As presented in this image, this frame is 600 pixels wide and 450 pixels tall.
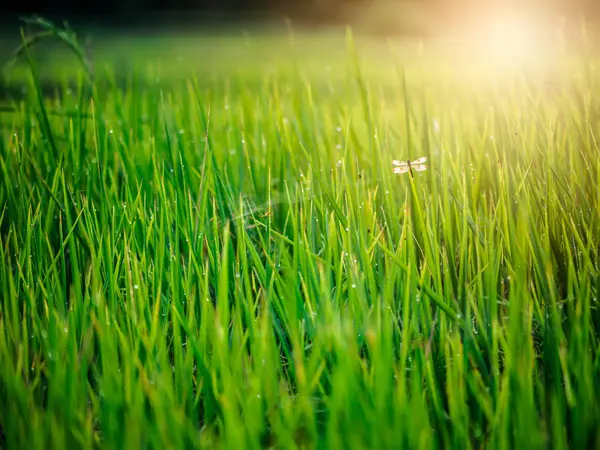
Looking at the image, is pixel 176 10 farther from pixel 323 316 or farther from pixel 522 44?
pixel 323 316

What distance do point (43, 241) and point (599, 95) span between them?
126cm

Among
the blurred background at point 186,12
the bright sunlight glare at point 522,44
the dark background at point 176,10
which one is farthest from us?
the dark background at point 176,10

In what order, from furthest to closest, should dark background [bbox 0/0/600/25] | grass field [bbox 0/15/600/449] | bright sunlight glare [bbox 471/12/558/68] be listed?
1. dark background [bbox 0/0/600/25]
2. bright sunlight glare [bbox 471/12/558/68]
3. grass field [bbox 0/15/600/449]

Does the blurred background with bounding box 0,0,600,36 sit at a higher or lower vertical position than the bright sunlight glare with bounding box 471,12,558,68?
higher

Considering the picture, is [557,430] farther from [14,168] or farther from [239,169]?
[14,168]

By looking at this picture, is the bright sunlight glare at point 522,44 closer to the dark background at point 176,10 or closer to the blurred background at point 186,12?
the blurred background at point 186,12

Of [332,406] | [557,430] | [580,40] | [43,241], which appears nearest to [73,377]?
[332,406]

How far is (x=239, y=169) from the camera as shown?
54.6 inches

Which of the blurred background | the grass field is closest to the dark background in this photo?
the blurred background

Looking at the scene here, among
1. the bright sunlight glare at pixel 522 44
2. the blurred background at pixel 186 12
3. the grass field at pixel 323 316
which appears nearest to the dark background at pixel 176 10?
the blurred background at pixel 186 12

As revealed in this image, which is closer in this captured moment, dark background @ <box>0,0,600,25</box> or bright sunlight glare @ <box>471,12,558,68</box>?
bright sunlight glare @ <box>471,12,558,68</box>

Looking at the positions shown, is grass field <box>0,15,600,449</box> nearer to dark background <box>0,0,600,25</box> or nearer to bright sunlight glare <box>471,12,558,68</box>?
bright sunlight glare <box>471,12,558,68</box>

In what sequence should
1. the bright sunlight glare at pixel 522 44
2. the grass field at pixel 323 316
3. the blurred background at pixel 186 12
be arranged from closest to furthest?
the grass field at pixel 323 316 → the bright sunlight glare at pixel 522 44 → the blurred background at pixel 186 12

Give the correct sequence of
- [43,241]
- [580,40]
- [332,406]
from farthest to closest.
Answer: [580,40], [43,241], [332,406]
